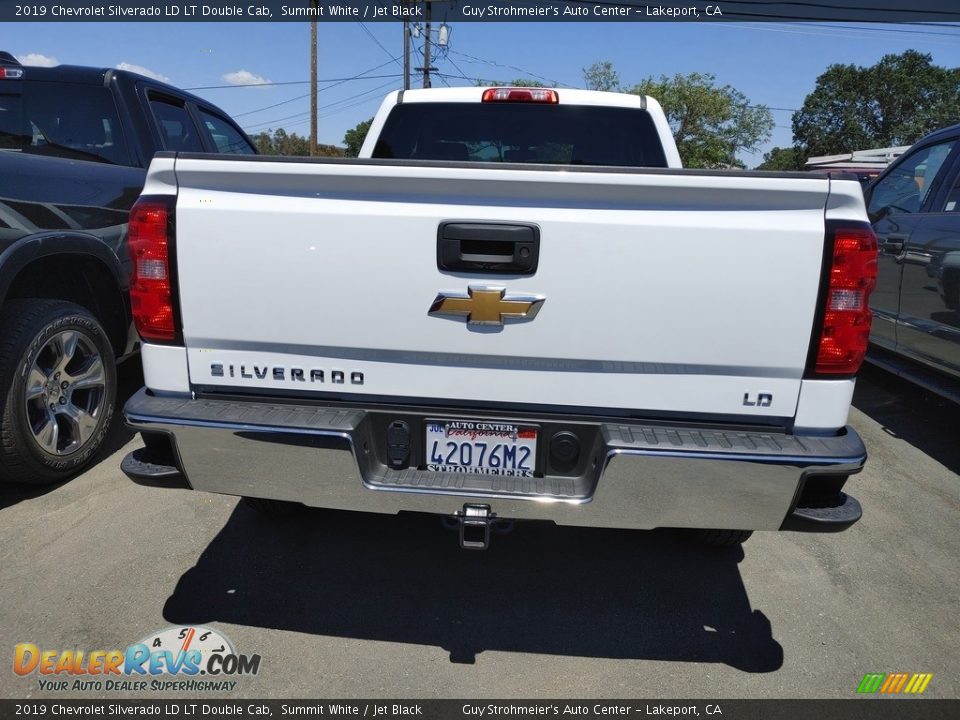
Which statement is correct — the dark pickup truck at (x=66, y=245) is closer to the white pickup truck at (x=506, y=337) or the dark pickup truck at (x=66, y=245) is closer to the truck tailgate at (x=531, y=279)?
the white pickup truck at (x=506, y=337)

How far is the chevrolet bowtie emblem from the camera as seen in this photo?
2.00 meters

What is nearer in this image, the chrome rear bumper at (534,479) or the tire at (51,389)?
the chrome rear bumper at (534,479)

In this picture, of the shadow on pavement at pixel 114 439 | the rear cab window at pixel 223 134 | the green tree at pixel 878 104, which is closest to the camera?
the shadow on pavement at pixel 114 439

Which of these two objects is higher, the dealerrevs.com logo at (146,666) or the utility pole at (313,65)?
the utility pole at (313,65)

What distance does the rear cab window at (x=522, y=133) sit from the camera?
3715mm

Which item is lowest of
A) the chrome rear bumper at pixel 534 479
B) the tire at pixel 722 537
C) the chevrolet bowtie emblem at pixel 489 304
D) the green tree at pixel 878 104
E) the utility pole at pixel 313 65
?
the tire at pixel 722 537

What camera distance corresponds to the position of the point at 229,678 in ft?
7.49

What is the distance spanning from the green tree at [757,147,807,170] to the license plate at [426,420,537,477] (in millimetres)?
65014

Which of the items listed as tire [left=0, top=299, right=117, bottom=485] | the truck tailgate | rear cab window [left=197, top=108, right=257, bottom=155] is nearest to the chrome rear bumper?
the truck tailgate

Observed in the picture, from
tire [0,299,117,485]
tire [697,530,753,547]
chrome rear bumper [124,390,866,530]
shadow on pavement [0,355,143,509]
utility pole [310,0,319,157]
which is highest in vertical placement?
utility pole [310,0,319,157]

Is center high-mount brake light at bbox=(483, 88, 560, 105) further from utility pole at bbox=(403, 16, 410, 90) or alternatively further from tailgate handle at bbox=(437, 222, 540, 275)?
utility pole at bbox=(403, 16, 410, 90)

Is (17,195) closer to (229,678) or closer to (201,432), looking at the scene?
(201,432)

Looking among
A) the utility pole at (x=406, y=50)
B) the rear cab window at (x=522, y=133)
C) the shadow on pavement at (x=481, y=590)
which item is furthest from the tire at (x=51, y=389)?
the utility pole at (x=406, y=50)

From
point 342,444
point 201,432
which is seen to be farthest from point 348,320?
point 201,432
